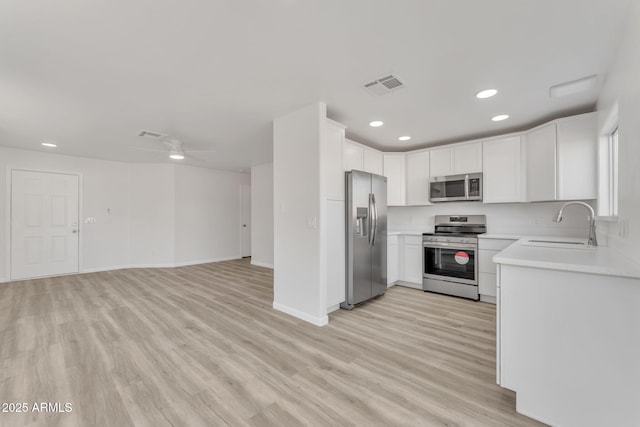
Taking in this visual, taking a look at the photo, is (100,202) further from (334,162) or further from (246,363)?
(246,363)

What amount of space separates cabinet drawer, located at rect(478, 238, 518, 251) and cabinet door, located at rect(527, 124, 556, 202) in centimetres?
67

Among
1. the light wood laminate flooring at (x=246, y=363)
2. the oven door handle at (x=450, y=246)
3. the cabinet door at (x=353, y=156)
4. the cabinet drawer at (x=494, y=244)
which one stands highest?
the cabinet door at (x=353, y=156)

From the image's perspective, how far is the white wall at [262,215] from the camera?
21.5 ft

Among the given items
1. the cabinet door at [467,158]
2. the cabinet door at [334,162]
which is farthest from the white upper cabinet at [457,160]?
the cabinet door at [334,162]

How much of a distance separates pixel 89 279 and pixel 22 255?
1251mm

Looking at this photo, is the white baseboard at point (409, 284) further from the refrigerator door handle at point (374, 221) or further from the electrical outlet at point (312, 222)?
the electrical outlet at point (312, 222)

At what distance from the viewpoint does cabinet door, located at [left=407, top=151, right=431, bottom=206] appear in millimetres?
4578

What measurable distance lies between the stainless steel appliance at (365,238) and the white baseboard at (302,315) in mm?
594

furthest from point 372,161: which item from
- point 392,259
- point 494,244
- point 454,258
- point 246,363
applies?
point 246,363

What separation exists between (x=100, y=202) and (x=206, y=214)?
222cm

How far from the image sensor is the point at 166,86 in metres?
2.62

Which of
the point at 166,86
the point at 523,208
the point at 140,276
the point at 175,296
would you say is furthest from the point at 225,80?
the point at 140,276

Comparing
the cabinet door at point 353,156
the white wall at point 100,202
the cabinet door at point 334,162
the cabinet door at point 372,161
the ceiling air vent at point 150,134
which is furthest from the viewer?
the white wall at point 100,202

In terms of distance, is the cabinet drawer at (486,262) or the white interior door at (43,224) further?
the white interior door at (43,224)
